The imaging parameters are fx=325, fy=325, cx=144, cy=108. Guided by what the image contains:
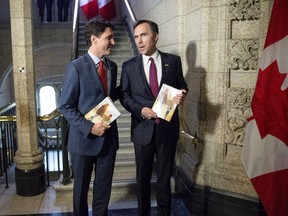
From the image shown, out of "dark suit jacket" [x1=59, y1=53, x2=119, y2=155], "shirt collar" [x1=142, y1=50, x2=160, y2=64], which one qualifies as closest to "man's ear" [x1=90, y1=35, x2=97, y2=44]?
"dark suit jacket" [x1=59, y1=53, x2=119, y2=155]

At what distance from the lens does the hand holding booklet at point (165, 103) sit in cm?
261

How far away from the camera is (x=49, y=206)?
3.68m

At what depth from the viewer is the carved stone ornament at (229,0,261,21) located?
2.89 m

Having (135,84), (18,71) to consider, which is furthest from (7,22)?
(135,84)

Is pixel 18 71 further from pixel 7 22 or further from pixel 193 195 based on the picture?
pixel 7 22

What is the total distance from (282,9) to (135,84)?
1.27 meters

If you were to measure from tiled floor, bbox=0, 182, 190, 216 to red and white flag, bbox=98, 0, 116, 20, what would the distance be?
6.83 meters

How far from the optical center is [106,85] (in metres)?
2.63

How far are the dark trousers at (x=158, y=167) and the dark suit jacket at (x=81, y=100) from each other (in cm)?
44

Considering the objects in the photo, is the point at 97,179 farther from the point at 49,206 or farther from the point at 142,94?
the point at 49,206

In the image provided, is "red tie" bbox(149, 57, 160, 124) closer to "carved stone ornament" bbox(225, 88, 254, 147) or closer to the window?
"carved stone ornament" bbox(225, 88, 254, 147)

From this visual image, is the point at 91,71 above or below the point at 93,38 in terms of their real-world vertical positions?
below

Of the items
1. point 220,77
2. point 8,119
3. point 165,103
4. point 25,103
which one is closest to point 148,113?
point 165,103

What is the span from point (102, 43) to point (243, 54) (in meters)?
1.32
